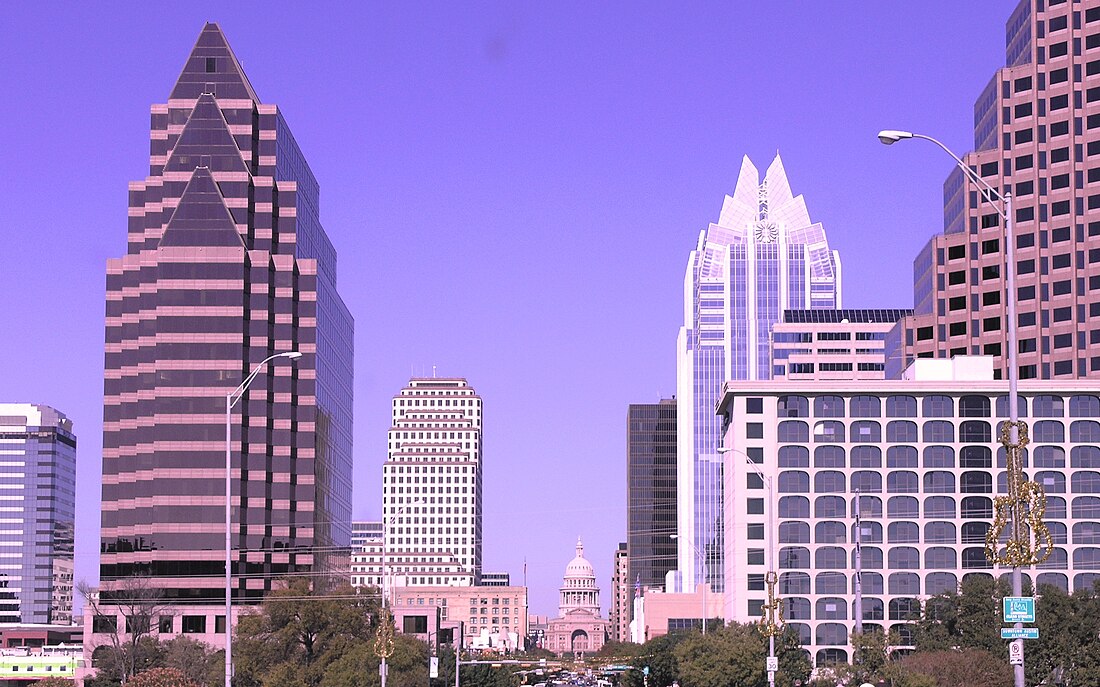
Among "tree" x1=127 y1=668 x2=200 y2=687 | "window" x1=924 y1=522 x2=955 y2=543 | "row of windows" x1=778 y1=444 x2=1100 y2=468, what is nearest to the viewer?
"tree" x1=127 y1=668 x2=200 y2=687

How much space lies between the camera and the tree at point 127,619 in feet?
453

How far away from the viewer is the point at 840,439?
15088cm

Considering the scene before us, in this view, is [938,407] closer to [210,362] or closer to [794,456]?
[794,456]


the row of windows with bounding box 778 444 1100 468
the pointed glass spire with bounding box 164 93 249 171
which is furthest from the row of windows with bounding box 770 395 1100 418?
the pointed glass spire with bounding box 164 93 249 171

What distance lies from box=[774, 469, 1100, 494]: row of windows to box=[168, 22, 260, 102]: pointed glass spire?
2711 inches

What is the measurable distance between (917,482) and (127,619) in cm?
7585

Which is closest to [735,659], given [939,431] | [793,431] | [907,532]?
[907,532]

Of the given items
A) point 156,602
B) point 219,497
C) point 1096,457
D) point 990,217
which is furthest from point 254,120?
point 1096,457

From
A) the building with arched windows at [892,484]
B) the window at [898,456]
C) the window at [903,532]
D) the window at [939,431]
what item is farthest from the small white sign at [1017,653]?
the window at [939,431]

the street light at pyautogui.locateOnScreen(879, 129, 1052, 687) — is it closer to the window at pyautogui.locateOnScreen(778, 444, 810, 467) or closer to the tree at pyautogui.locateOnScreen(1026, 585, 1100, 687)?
the tree at pyautogui.locateOnScreen(1026, 585, 1100, 687)

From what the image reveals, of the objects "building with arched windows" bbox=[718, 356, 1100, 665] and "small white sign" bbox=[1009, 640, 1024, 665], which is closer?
"small white sign" bbox=[1009, 640, 1024, 665]

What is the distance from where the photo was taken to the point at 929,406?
5871 inches

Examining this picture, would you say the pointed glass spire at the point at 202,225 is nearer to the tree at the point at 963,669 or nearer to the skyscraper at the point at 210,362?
the skyscraper at the point at 210,362

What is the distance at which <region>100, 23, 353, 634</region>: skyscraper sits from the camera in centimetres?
15288
